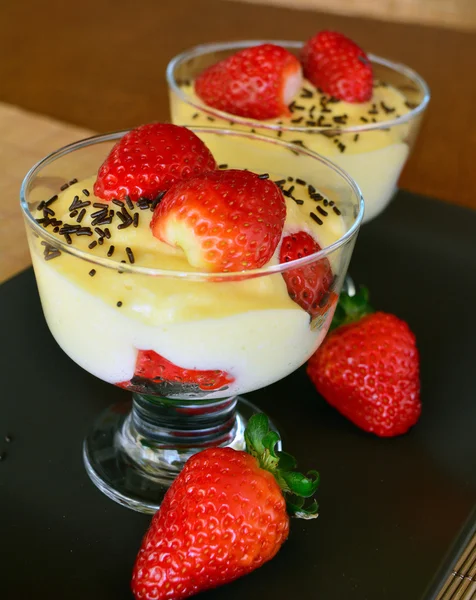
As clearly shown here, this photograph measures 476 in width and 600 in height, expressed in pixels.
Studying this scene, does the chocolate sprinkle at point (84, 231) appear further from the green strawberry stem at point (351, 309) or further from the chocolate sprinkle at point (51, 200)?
the green strawberry stem at point (351, 309)

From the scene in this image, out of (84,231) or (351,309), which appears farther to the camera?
(351,309)

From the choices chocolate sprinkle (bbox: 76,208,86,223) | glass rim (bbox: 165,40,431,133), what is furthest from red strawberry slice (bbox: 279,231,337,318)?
glass rim (bbox: 165,40,431,133)

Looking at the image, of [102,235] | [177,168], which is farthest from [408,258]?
[102,235]

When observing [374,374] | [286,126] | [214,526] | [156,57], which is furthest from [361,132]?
[156,57]

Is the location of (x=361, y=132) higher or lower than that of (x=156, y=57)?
higher

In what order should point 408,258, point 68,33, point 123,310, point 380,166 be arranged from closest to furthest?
point 123,310 < point 380,166 < point 408,258 < point 68,33

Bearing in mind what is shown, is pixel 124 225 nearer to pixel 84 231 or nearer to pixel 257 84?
pixel 84 231

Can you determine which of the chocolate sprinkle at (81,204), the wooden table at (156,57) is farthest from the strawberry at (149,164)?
the wooden table at (156,57)

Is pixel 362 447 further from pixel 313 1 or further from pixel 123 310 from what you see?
pixel 313 1
